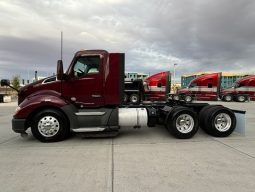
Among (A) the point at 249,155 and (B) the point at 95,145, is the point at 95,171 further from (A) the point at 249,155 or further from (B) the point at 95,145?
(A) the point at 249,155

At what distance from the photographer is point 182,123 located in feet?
21.1

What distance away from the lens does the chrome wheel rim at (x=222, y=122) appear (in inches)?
Answer: 259

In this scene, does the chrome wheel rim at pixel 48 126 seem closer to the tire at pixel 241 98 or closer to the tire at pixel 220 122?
the tire at pixel 220 122

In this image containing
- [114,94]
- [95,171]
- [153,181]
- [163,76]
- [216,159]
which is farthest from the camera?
[163,76]

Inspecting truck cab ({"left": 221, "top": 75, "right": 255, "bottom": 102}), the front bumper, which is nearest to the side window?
Result: the front bumper

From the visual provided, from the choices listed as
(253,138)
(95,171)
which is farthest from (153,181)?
(253,138)

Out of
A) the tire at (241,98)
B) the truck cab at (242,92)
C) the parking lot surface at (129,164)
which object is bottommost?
the parking lot surface at (129,164)

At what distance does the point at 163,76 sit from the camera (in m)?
21.7

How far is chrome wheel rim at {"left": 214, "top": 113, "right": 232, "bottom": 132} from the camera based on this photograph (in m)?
6.57

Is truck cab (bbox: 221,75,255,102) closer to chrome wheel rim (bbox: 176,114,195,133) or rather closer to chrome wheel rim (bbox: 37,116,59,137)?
chrome wheel rim (bbox: 176,114,195,133)

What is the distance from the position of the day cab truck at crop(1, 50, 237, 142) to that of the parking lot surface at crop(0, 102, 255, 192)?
0.35 m

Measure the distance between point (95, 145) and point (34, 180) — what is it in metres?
2.21

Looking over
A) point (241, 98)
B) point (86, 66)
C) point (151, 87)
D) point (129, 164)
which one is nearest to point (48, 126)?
point (86, 66)

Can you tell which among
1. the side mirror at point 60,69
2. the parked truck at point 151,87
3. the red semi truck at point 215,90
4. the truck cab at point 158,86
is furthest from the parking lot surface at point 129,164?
the red semi truck at point 215,90
